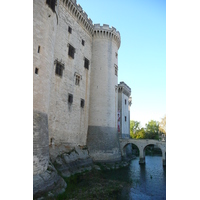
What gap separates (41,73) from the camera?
471 inches

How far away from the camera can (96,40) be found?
25.6m

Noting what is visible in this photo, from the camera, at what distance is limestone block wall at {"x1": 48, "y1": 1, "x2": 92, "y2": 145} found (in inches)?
664

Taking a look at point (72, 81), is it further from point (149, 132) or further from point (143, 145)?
point (149, 132)

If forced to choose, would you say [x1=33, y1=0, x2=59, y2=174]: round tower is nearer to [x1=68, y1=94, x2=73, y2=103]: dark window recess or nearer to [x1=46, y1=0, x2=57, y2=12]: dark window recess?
[x1=46, y1=0, x2=57, y2=12]: dark window recess

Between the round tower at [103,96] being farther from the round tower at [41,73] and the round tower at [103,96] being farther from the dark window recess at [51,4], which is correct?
the dark window recess at [51,4]

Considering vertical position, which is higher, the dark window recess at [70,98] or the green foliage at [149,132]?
the dark window recess at [70,98]

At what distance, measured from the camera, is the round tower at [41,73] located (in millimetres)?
10766

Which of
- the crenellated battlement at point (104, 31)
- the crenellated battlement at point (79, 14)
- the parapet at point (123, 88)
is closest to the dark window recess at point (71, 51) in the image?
the crenellated battlement at point (79, 14)

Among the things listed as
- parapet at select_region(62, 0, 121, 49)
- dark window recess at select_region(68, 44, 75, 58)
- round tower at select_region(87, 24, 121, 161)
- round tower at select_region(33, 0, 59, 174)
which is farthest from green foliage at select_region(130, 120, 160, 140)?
round tower at select_region(33, 0, 59, 174)

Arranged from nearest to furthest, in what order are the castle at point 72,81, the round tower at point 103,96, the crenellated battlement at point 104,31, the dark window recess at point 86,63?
the castle at point 72,81 → the round tower at point 103,96 → the dark window recess at point 86,63 → the crenellated battlement at point 104,31

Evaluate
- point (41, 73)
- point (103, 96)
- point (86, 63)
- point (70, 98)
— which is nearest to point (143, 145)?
point (103, 96)

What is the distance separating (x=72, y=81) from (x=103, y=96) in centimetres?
597

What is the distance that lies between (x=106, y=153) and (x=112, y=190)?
374 inches
